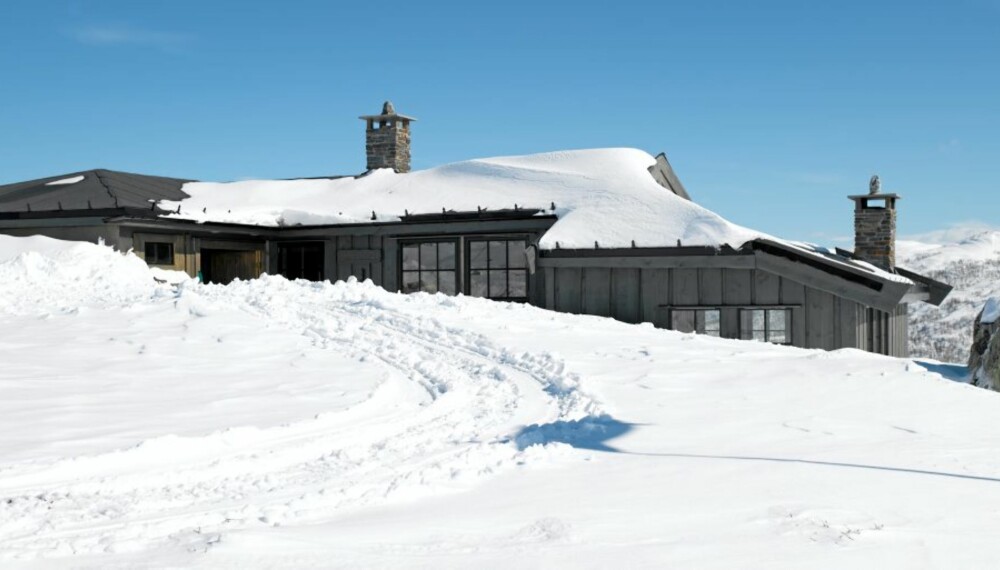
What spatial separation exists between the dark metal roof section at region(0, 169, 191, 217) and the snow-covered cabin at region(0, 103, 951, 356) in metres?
0.08

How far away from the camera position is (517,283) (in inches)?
752

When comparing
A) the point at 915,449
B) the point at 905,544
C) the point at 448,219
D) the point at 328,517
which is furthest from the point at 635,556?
the point at 448,219

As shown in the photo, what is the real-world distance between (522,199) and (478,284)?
2031 millimetres

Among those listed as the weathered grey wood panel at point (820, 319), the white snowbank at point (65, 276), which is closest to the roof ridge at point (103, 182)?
the white snowbank at point (65, 276)

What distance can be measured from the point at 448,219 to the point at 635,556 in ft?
50.3

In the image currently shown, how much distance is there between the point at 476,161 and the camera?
75.3 ft

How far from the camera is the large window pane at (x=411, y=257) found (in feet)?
66.9

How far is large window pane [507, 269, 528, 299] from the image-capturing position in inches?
749

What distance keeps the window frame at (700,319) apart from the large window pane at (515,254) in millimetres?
3392

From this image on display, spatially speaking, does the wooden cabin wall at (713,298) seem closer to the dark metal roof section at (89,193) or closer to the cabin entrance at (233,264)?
the cabin entrance at (233,264)

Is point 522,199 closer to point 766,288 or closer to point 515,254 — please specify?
point 515,254

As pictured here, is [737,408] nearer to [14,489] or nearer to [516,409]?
[516,409]

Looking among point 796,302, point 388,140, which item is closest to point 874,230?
point 796,302

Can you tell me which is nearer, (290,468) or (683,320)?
(290,468)
